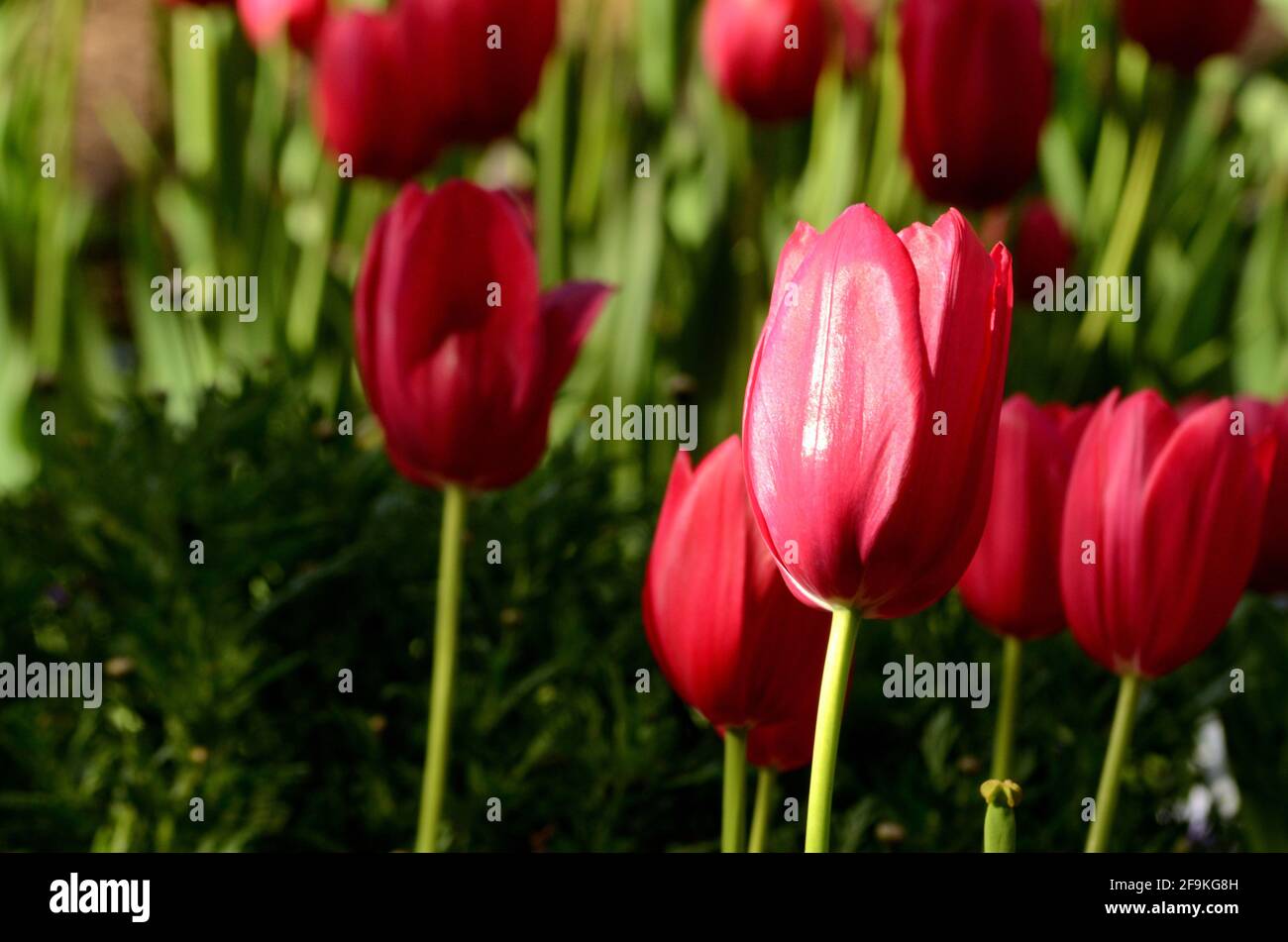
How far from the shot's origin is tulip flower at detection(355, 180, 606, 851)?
1.90ft

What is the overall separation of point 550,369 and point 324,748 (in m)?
0.32

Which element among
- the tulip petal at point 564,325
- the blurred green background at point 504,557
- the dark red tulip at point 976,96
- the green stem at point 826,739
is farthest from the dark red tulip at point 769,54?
the green stem at point 826,739

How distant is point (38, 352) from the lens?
1.44 meters

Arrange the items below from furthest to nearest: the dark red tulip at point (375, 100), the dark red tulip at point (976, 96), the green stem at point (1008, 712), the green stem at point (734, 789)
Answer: the dark red tulip at point (375, 100) → the dark red tulip at point (976, 96) → the green stem at point (1008, 712) → the green stem at point (734, 789)

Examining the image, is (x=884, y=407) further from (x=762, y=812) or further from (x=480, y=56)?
(x=480, y=56)

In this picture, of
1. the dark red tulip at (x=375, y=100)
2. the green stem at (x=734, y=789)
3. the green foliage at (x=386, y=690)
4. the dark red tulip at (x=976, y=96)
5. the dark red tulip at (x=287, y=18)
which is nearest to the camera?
the green stem at (x=734, y=789)

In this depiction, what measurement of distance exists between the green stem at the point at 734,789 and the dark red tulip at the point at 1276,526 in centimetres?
26

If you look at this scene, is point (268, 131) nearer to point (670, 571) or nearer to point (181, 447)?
point (181, 447)

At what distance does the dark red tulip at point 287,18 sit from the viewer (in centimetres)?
119

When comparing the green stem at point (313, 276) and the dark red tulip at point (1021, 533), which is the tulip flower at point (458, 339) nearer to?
the dark red tulip at point (1021, 533)

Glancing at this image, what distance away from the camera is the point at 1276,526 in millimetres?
593

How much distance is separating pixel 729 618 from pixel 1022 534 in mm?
145

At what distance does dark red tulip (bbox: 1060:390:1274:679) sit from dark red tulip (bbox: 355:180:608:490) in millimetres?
226
